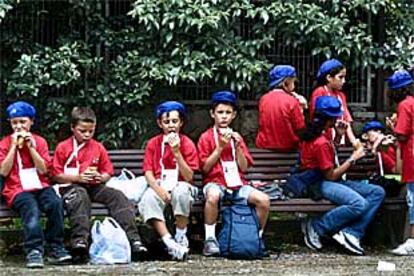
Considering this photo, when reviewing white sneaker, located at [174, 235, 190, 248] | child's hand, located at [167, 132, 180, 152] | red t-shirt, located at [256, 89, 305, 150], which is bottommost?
white sneaker, located at [174, 235, 190, 248]

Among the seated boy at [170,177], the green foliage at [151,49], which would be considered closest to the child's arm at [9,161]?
the seated boy at [170,177]

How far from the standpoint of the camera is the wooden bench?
7.75m

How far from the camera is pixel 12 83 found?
923cm

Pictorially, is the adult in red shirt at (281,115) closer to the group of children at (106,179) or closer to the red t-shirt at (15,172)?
the group of children at (106,179)

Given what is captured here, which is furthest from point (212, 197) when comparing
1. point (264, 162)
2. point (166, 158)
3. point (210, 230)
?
point (264, 162)

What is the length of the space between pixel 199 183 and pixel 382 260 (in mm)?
1628

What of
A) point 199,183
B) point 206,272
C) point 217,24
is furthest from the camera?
point 217,24

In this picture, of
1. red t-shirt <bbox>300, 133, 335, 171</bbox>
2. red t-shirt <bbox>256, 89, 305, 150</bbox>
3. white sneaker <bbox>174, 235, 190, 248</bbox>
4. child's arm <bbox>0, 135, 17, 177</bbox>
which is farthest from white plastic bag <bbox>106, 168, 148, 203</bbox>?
red t-shirt <bbox>300, 133, 335, 171</bbox>

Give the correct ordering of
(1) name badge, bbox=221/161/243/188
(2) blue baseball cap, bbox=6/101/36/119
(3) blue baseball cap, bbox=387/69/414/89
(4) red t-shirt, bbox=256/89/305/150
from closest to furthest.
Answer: (2) blue baseball cap, bbox=6/101/36/119 < (1) name badge, bbox=221/161/243/188 < (3) blue baseball cap, bbox=387/69/414/89 < (4) red t-shirt, bbox=256/89/305/150

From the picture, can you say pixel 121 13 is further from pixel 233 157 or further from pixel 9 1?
pixel 233 157

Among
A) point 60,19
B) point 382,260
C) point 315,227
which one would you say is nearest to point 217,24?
point 60,19

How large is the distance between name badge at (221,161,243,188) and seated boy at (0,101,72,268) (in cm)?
140

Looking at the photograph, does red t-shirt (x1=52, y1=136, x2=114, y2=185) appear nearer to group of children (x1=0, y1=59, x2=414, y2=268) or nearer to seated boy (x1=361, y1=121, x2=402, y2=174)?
group of children (x1=0, y1=59, x2=414, y2=268)

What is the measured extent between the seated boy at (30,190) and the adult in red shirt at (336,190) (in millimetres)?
2165
